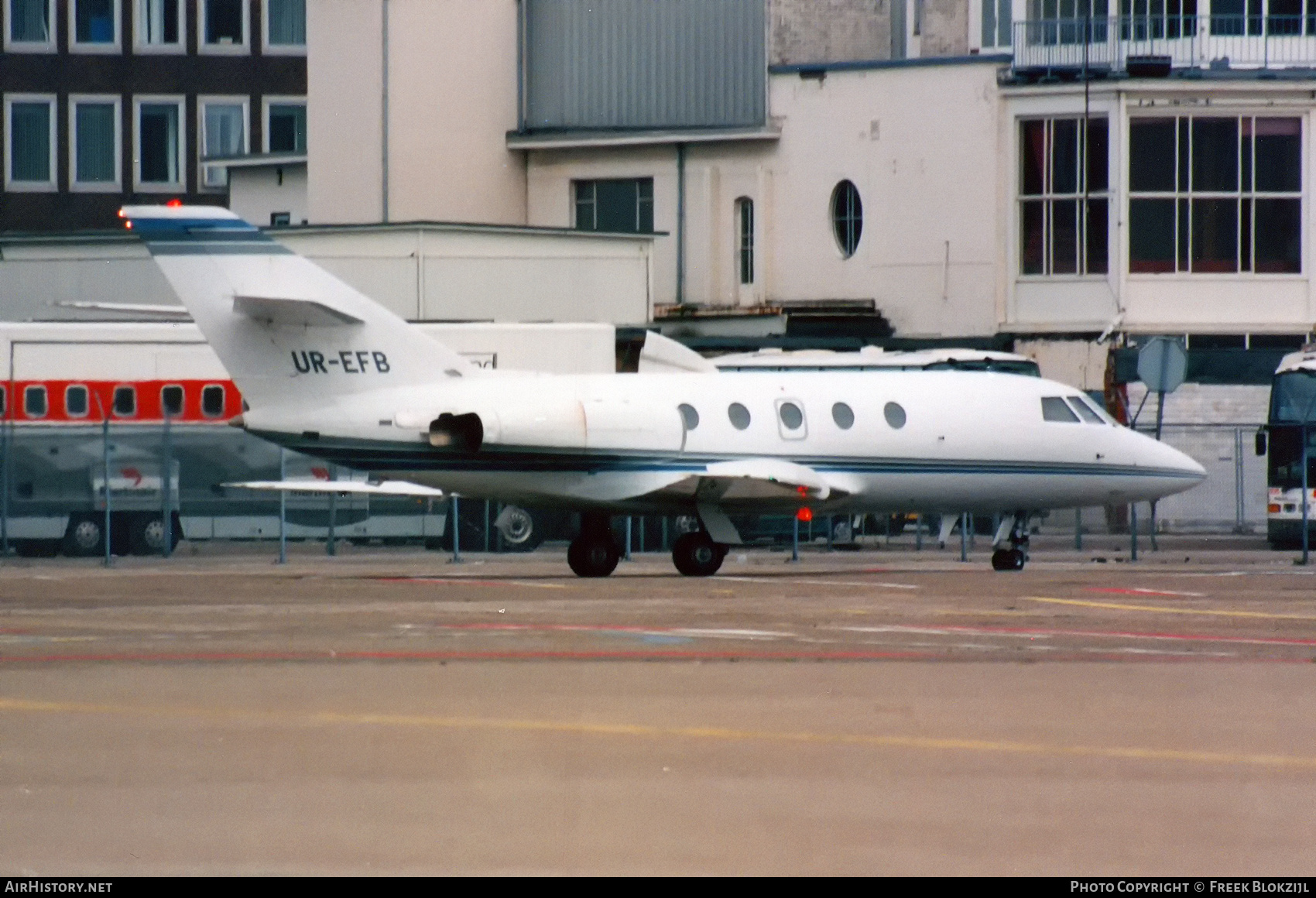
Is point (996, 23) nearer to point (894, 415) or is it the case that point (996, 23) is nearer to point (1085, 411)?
point (1085, 411)

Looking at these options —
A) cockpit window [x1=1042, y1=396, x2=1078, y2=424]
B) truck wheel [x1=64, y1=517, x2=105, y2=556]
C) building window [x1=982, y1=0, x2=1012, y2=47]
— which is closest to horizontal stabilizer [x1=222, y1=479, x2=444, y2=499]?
truck wheel [x1=64, y1=517, x2=105, y2=556]

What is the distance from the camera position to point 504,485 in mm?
26703

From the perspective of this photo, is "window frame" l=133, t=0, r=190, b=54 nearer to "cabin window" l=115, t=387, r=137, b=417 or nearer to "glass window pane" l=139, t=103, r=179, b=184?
"glass window pane" l=139, t=103, r=179, b=184

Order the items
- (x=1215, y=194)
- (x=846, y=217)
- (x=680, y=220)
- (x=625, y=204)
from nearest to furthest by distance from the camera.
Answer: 1. (x=1215, y=194)
2. (x=846, y=217)
3. (x=680, y=220)
4. (x=625, y=204)

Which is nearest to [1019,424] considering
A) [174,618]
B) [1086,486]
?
[1086,486]

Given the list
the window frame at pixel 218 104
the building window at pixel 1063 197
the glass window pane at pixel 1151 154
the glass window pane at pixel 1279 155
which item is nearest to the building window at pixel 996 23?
the building window at pixel 1063 197

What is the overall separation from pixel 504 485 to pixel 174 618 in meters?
7.13

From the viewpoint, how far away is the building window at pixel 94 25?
225 feet

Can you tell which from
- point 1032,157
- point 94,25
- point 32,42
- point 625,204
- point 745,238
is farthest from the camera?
point 94,25

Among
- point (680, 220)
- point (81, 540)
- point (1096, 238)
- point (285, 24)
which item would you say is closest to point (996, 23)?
point (1096, 238)

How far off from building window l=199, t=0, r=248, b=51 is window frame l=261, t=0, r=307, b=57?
497 millimetres

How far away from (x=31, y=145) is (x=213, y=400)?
3708 centimetres

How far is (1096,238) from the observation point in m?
46.5

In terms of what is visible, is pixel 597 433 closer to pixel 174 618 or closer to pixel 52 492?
pixel 174 618
